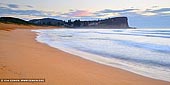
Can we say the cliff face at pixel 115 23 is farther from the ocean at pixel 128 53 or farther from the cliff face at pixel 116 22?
the ocean at pixel 128 53

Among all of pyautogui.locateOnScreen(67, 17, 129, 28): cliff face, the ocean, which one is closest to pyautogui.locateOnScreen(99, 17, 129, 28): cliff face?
pyautogui.locateOnScreen(67, 17, 129, 28): cliff face

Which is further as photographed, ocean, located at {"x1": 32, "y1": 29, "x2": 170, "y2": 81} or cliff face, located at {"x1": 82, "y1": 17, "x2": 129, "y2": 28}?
cliff face, located at {"x1": 82, "y1": 17, "x2": 129, "y2": 28}

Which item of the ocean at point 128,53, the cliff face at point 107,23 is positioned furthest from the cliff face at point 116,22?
the ocean at point 128,53

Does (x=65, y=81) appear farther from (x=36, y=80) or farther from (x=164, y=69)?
(x=164, y=69)

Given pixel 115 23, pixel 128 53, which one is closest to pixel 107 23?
pixel 115 23

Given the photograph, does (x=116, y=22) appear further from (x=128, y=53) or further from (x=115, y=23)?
(x=128, y=53)

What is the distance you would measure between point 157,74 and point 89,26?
83.1 meters

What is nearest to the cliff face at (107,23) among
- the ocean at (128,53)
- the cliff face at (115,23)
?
the cliff face at (115,23)

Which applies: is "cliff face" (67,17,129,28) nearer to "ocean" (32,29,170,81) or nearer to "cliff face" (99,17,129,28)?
"cliff face" (99,17,129,28)

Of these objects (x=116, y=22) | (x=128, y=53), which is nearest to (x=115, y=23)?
(x=116, y=22)

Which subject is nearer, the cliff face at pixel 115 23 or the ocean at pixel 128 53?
the ocean at pixel 128 53

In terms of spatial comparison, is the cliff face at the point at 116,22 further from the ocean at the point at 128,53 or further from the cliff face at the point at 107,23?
the ocean at the point at 128,53

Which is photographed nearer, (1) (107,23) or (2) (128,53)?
(2) (128,53)

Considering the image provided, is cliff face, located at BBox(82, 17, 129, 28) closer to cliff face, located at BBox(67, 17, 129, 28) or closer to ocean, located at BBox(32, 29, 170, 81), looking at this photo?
cliff face, located at BBox(67, 17, 129, 28)
